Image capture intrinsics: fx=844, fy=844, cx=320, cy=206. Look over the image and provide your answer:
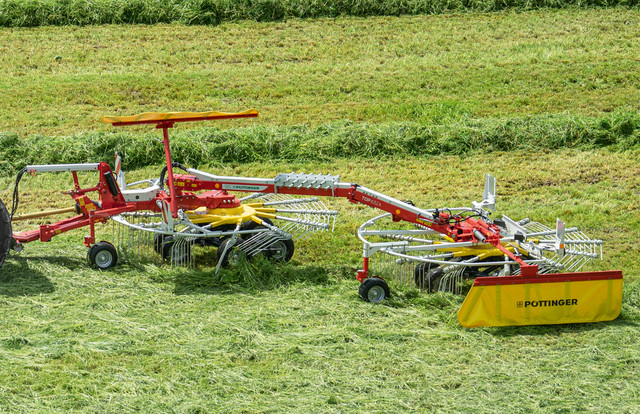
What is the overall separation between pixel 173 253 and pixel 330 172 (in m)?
4.63

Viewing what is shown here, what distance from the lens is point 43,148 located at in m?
15.3

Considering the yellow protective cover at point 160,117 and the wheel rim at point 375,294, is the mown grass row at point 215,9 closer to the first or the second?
the yellow protective cover at point 160,117

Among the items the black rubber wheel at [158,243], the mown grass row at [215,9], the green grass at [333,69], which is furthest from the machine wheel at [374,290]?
the mown grass row at [215,9]

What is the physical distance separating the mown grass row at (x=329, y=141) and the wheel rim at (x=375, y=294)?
598 cm

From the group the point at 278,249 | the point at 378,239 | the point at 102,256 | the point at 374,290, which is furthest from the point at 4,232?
the point at 378,239

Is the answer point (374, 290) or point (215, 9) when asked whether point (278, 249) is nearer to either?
point (374, 290)

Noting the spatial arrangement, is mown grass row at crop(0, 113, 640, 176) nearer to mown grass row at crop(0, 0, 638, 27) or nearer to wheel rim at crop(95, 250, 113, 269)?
wheel rim at crop(95, 250, 113, 269)

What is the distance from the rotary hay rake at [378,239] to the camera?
29.8ft

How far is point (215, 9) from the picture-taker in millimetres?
23109

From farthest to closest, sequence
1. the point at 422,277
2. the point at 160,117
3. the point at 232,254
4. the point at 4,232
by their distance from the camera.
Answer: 1. the point at 232,254
2. the point at 422,277
3. the point at 160,117
4. the point at 4,232

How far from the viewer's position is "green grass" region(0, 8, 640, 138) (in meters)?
18.0

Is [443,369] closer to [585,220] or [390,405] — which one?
[390,405]

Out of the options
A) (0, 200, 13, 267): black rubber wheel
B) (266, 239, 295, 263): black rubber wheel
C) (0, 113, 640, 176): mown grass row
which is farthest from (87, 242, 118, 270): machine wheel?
(0, 113, 640, 176): mown grass row

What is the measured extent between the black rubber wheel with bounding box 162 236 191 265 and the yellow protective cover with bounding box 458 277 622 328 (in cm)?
379
